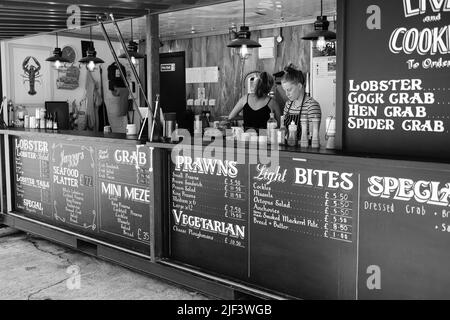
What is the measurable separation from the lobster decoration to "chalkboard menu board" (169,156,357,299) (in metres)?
5.23

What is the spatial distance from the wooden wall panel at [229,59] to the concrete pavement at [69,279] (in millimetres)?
4544

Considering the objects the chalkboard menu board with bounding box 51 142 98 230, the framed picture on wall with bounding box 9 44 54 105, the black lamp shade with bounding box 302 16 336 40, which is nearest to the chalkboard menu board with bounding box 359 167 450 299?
the black lamp shade with bounding box 302 16 336 40

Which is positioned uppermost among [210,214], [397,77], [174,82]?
[174,82]

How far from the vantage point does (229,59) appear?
8.80m

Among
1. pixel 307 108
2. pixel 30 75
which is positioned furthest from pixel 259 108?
pixel 30 75

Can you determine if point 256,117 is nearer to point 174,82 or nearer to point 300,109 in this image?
point 300,109

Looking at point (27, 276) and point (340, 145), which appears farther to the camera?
point (27, 276)

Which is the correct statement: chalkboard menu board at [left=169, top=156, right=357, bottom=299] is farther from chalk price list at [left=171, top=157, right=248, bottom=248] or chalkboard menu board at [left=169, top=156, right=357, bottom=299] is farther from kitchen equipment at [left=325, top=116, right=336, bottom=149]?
kitchen equipment at [left=325, top=116, right=336, bottom=149]

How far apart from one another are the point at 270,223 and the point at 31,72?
6.36 metres

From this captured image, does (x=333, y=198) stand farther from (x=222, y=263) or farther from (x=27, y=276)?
(x=27, y=276)

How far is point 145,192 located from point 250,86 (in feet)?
14.4

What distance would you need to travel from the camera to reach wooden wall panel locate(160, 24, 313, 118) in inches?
311
